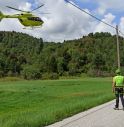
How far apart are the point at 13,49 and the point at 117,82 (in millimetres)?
174917

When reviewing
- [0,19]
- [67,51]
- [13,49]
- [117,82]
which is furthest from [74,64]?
[117,82]

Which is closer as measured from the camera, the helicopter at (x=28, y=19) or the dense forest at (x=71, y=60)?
the helicopter at (x=28, y=19)

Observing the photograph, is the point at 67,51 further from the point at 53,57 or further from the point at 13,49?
the point at 13,49

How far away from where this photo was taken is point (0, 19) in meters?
37.2

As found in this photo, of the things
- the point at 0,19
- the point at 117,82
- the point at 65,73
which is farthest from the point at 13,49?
the point at 117,82

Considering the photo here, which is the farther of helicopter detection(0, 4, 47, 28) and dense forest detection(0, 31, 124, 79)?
dense forest detection(0, 31, 124, 79)

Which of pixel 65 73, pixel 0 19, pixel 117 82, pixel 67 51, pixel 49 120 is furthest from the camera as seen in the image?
pixel 67 51

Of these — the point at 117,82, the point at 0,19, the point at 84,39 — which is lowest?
the point at 117,82

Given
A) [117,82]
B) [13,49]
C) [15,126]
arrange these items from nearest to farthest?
[15,126]
[117,82]
[13,49]

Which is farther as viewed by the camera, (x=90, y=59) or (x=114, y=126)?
(x=90, y=59)

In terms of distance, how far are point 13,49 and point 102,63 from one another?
4960 centimetres

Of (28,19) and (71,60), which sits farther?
(71,60)

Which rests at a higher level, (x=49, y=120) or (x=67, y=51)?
(x=67, y=51)

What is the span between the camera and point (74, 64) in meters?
160
